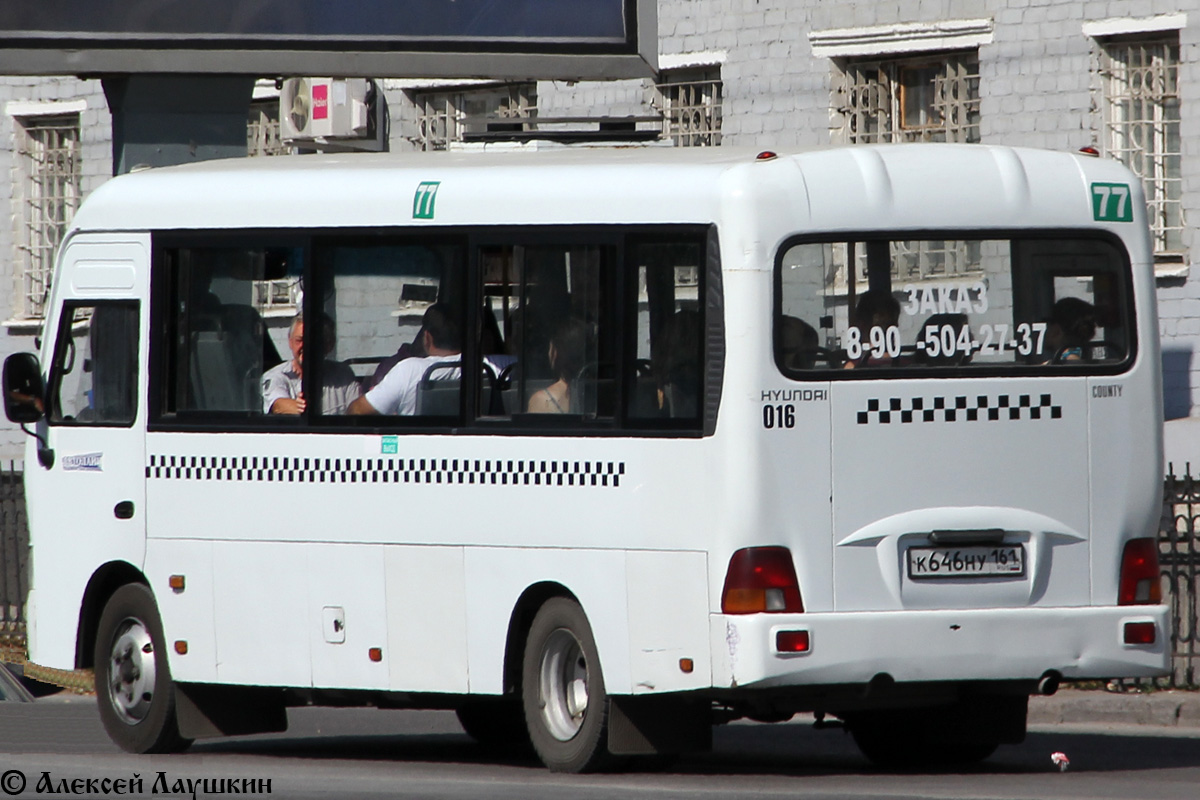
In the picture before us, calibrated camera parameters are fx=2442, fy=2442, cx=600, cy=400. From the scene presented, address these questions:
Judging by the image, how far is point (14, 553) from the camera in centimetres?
2062

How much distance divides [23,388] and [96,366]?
1.24 feet

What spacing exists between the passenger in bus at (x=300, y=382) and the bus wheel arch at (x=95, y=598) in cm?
129

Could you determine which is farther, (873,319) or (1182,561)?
(1182,561)

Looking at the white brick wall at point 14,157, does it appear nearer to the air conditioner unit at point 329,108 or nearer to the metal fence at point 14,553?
the metal fence at point 14,553

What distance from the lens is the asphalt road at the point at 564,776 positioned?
9.48 meters

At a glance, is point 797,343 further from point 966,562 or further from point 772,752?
point 772,752

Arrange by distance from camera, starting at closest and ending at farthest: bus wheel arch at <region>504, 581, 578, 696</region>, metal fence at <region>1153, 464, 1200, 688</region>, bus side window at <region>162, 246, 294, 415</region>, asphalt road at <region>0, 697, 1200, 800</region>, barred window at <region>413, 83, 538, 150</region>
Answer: asphalt road at <region>0, 697, 1200, 800</region> → bus wheel arch at <region>504, 581, 578, 696</region> → bus side window at <region>162, 246, 294, 415</region> → metal fence at <region>1153, 464, 1200, 688</region> → barred window at <region>413, 83, 538, 150</region>

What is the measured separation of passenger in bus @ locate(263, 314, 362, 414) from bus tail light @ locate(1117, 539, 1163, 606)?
3402mm

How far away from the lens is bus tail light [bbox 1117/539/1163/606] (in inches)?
392


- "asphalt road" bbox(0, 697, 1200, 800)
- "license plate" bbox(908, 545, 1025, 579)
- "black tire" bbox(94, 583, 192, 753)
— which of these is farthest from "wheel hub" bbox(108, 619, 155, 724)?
"license plate" bbox(908, 545, 1025, 579)

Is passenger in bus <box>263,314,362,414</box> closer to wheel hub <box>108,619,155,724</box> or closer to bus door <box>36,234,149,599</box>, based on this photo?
bus door <box>36,234,149,599</box>

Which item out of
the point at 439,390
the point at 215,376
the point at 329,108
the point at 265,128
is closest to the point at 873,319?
the point at 439,390

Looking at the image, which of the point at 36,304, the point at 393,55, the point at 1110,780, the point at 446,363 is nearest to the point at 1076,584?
the point at 1110,780

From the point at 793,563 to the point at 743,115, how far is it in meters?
12.7
